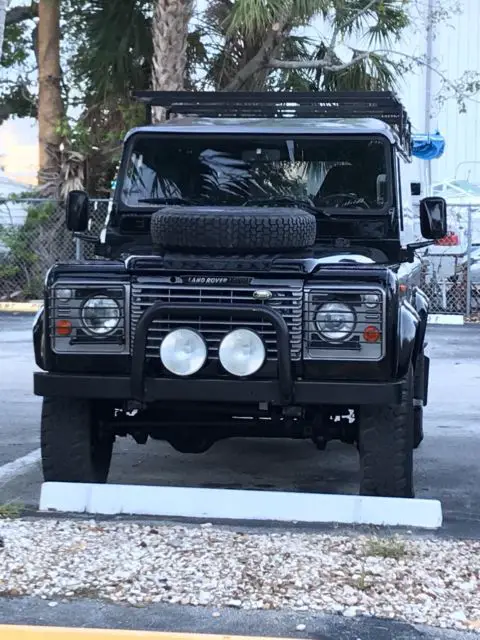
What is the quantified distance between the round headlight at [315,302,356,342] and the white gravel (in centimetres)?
103

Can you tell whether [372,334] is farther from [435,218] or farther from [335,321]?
[435,218]

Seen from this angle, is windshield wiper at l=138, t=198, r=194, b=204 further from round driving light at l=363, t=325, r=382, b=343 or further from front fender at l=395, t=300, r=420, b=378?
round driving light at l=363, t=325, r=382, b=343

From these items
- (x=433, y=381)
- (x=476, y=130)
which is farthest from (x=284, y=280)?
(x=476, y=130)

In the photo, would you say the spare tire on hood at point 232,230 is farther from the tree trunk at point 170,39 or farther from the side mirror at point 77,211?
the tree trunk at point 170,39

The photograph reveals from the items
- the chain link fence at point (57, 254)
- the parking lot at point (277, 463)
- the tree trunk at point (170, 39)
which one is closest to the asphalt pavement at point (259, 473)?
the parking lot at point (277, 463)

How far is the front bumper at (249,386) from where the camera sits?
16.2ft

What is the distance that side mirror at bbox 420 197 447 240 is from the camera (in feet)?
21.3

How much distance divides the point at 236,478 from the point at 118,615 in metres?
2.63

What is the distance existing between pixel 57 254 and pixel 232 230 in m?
12.4

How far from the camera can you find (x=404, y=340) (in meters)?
5.08

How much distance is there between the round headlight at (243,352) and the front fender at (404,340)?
71 centimetres

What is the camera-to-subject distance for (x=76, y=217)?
6.77 meters

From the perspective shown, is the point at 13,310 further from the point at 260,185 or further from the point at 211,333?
the point at 211,333

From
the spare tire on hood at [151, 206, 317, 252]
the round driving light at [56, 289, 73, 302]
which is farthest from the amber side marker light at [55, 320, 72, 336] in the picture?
the spare tire on hood at [151, 206, 317, 252]
